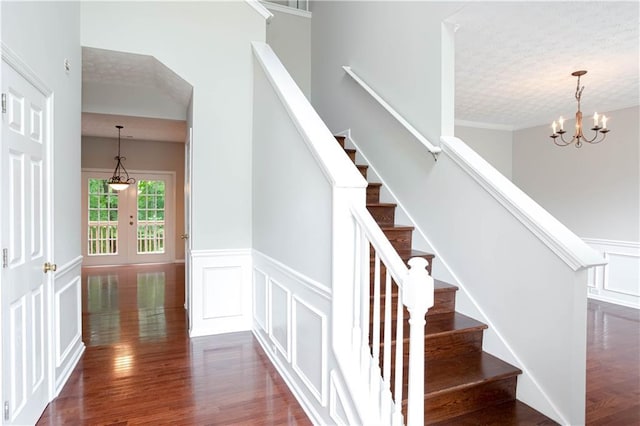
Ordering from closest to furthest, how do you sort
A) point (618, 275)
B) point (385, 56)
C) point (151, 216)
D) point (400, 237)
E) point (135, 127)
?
point (400, 237) → point (385, 56) → point (618, 275) → point (135, 127) → point (151, 216)

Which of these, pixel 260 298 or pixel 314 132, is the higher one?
pixel 314 132

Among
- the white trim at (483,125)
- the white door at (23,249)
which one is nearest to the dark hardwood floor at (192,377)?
the white door at (23,249)

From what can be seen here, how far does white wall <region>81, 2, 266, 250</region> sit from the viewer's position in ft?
11.1

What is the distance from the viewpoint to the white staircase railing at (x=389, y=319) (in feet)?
4.31

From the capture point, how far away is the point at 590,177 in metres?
4.97

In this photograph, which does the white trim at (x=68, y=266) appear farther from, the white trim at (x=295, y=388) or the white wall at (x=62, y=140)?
the white trim at (x=295, y=388)

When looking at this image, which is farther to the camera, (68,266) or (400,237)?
(400,237)

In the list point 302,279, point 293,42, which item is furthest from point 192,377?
point 293,42

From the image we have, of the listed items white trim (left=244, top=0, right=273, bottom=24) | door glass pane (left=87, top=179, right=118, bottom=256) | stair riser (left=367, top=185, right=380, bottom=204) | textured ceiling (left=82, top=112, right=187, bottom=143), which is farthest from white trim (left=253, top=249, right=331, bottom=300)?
door glass pane (left=87, top=179, right=118, bottom=256)

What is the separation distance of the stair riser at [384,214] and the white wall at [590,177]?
349 centimetres

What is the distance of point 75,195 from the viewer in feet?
9.82

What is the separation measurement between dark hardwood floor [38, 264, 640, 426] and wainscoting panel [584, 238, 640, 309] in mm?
454

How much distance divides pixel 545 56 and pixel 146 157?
25.0 ft

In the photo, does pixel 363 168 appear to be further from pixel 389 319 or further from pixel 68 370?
pixel 68 370
